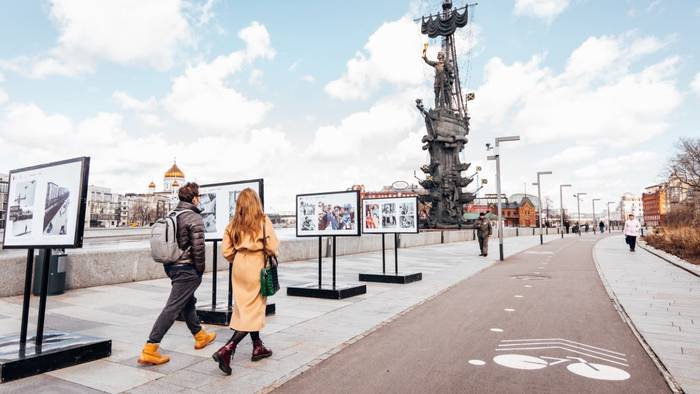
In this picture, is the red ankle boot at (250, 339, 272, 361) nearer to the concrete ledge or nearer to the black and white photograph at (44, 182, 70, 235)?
the black and white photograph at (44, 182, 70, 235)

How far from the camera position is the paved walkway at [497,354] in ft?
13.9

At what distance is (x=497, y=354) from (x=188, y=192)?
4253 millimetres

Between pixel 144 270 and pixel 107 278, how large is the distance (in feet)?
3.32

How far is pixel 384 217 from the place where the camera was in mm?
12203

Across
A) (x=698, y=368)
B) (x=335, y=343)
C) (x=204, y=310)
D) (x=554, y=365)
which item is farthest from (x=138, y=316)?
(x=698, y=368)

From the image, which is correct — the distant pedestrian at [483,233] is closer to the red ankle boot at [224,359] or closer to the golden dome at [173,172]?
the red ankle boot at [224,359]

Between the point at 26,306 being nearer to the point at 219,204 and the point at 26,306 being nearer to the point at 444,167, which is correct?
the point at 219,204

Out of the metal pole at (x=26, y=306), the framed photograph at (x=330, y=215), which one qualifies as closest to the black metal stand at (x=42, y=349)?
the metal pole at (x=26, y=306)

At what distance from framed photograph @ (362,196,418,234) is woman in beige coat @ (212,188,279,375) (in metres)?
7.24

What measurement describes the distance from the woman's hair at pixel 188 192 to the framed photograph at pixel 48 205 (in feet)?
3.23

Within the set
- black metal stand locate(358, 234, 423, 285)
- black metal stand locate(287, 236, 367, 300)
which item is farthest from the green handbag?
black metal stand locate(358, 234, 423, 285)

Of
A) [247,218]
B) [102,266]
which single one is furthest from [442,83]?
[247,218]

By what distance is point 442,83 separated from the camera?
61.9 meters

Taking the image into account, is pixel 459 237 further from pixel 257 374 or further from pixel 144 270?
pixel 257 374
